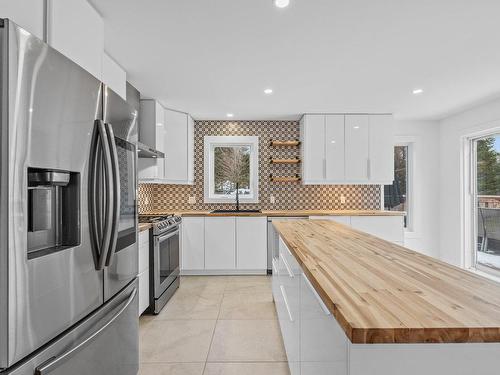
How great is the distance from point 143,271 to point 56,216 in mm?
1869

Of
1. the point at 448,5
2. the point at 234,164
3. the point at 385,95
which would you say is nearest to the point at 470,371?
the point at 448,5

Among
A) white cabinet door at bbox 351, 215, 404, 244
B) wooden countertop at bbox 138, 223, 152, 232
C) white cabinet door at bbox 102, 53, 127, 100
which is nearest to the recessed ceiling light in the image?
white cabinet door at bbox 102, 53, 127, 100

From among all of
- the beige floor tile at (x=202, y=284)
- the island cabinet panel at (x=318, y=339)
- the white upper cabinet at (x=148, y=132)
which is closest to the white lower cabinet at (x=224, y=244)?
the beige floor tile at (x=202, y=284)

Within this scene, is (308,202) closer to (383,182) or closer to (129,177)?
(383,182)

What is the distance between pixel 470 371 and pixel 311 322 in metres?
0.57

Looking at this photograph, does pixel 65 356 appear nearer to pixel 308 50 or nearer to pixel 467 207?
pixel 308 50

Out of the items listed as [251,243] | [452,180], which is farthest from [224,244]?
[452,180]

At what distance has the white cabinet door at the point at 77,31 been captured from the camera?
4.87ft

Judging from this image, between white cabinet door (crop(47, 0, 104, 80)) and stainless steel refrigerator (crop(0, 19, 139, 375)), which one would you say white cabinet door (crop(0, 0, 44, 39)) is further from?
stainless steel refrigerator (crop(0, 19, 139, 375))

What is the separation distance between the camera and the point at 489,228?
14.0ft

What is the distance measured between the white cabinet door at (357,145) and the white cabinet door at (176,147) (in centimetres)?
240

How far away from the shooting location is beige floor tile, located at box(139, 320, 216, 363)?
2238mm

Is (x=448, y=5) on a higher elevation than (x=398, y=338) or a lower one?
higher

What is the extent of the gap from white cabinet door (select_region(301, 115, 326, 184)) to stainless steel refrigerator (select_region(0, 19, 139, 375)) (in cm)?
331
